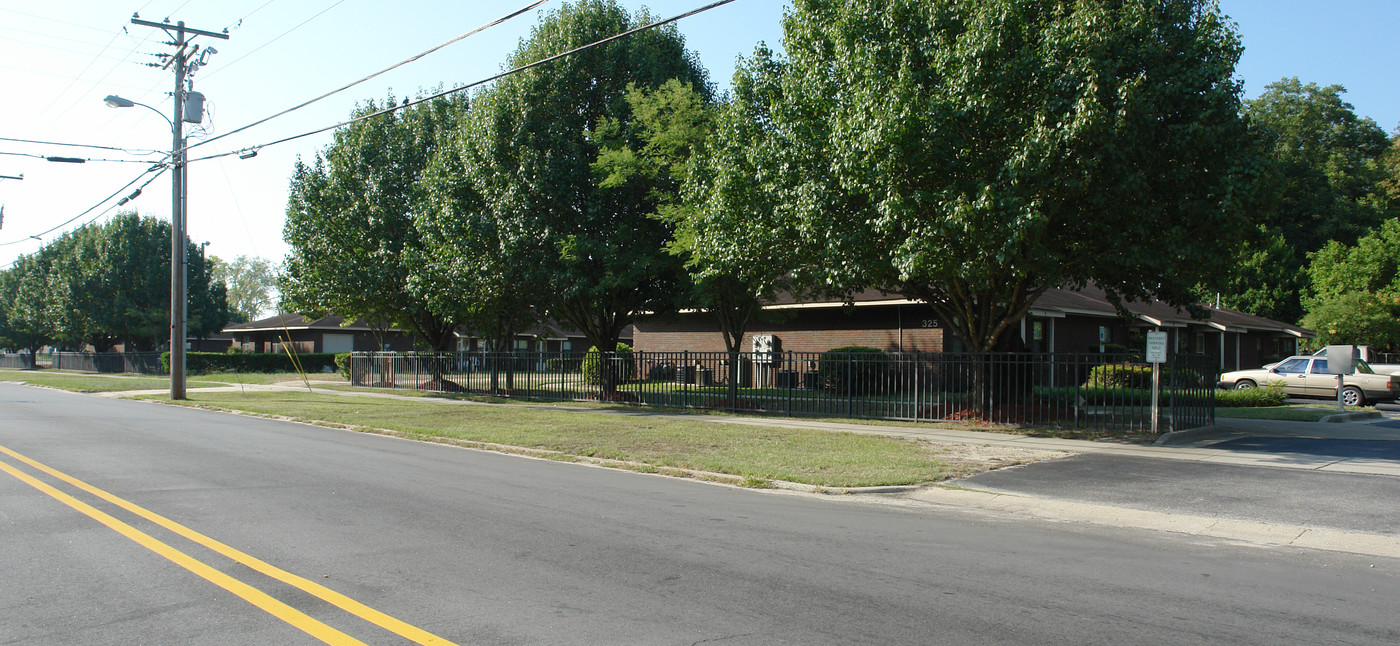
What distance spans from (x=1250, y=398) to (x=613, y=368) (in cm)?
1764

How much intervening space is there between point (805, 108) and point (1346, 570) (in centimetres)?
1230

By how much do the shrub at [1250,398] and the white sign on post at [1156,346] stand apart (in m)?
9.15

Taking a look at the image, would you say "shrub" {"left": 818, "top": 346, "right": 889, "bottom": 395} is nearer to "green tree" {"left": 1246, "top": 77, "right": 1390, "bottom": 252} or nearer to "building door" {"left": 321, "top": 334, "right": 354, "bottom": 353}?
"green tree" {"left": 1246, "top": 77, "right": 1390, "bottom": 252}

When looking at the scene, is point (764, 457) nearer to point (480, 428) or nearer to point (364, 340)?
point (480, 428)

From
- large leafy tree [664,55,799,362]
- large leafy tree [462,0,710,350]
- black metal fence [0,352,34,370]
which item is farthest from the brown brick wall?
black metal fence [0,352,34,370]

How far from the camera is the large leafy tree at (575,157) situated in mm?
23422

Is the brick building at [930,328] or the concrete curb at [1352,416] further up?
the brick building at [930,328]

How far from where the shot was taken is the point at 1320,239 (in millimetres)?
52406

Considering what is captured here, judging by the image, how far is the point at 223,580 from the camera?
227 inches

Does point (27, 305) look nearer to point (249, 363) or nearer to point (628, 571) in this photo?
point (249, 363)

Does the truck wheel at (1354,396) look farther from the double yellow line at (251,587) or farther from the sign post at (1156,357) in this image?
the double yellow line at (251,587)

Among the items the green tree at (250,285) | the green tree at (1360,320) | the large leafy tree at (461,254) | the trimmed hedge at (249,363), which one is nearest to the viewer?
the large leafy tree at (461,254)

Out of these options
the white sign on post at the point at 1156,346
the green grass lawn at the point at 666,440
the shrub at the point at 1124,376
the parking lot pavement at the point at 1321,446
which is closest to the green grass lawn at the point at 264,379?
the green grass lawn at the point at 666,440

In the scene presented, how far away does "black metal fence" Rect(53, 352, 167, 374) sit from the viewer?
5384 centimetres
